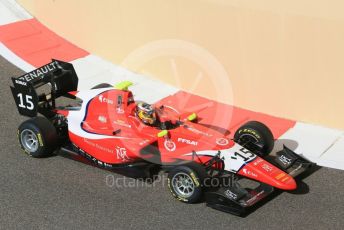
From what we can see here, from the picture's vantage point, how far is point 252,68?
1193 centimetres

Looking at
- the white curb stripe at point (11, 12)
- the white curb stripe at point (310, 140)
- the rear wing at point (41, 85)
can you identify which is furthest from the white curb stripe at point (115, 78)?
the white curb stripe at point (11, 12)

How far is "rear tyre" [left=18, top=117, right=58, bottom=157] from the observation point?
10234mm

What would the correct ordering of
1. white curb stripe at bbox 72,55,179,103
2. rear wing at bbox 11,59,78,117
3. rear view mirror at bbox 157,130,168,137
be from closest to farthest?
1. rear view mirror at bbox 157,130,168,137
2. rear wing at bbox 11,59,78,117
3. white curb stripe at bbox 72,55,179,103

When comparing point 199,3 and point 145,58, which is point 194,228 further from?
point 145,58

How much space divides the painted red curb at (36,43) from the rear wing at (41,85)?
10.8ft

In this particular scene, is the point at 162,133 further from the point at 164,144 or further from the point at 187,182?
the point at 187,182

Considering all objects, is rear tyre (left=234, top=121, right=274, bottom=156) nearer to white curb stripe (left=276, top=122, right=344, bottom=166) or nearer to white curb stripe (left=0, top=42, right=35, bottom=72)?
white curb stripe (left=276, top=122, right=344, bottom=166)

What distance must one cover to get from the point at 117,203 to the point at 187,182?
1151 mm

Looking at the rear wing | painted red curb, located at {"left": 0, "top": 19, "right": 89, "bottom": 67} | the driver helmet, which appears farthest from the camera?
painted red curb, located at {"left": 0, "top": 19, "right": 89, "bottom": 67}

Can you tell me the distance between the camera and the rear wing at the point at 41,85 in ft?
35.0

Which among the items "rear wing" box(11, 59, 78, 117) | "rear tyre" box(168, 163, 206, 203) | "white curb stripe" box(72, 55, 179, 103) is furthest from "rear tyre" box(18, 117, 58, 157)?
"white curb stripe" box(72, 55, 179, 103)

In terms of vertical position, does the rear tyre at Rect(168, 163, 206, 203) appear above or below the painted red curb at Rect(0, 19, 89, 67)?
above

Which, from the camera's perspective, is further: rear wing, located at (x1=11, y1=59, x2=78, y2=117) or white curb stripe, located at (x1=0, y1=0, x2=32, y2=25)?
white curb stripe, located at (x1=0, y1=0, x2=32, y2=25)

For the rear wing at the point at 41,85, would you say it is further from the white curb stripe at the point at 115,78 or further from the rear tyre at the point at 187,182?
the rear tyre at the point at 187,182
